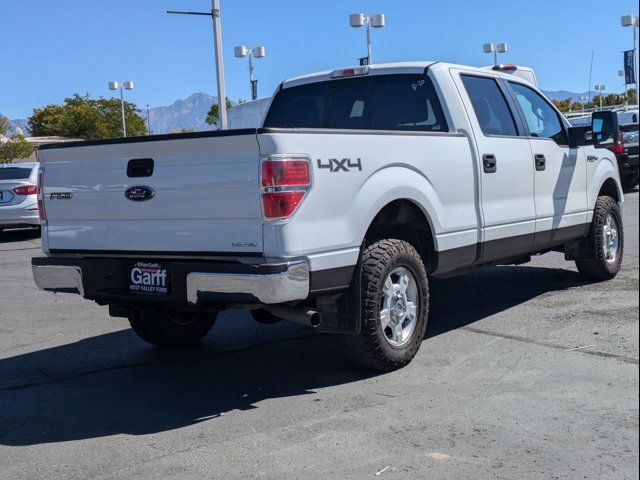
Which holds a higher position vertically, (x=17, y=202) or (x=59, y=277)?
(x=17, y=202)

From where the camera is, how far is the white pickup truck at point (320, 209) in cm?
459

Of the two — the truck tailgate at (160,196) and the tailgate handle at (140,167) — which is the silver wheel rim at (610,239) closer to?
the truck tailgate at (160,196)

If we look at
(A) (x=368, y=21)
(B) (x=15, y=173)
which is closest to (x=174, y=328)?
(B) (x=15, y=173)

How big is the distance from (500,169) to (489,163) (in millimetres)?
183

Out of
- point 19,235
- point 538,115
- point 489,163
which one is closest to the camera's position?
point 489,163

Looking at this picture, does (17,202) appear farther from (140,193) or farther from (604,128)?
(604,128)

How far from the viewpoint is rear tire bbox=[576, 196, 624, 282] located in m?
7.93

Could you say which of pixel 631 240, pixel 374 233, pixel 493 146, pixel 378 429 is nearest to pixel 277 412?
pixel 378 429

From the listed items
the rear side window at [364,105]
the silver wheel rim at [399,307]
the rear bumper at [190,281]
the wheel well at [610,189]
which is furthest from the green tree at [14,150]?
the silver wheel rim at [399,307]

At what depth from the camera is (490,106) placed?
21.8ft

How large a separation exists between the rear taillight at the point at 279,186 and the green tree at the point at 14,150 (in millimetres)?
33869

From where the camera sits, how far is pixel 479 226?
20.2 feet

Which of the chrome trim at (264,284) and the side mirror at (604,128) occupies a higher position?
the side mirror at (604,128)

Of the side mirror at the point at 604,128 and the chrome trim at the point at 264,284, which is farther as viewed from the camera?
the side mirror at the point at 604,128
